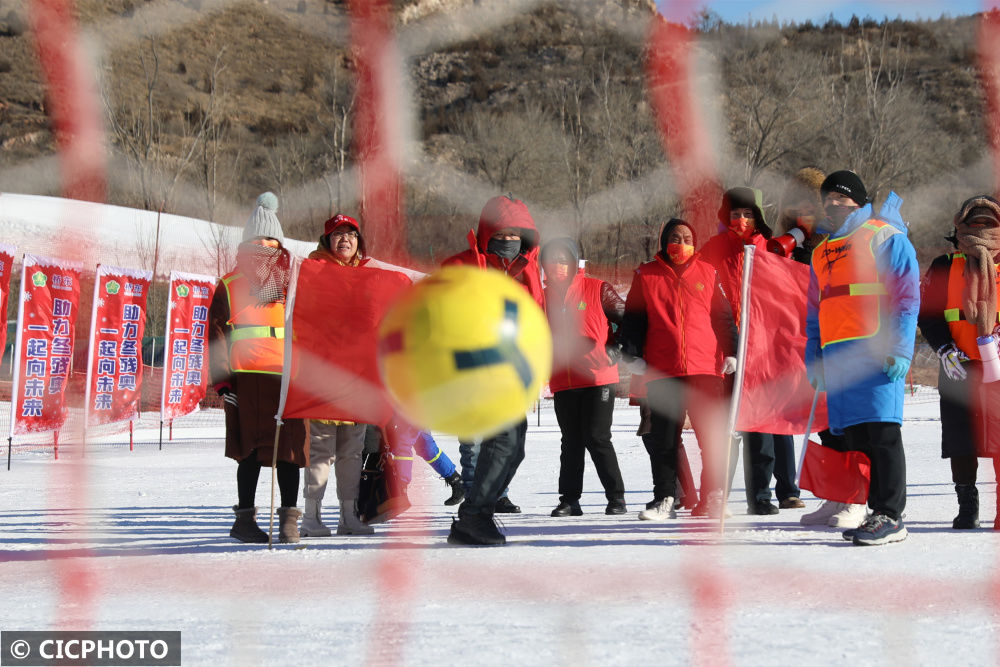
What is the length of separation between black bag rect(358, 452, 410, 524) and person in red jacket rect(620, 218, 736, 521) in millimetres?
1097

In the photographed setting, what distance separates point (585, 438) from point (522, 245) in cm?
149

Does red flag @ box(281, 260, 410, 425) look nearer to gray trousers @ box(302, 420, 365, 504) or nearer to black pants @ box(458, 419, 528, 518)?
gray trousers @ box(302, 420, 365, 504)

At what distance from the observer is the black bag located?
14.8 ft

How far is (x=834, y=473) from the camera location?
443 centimetres

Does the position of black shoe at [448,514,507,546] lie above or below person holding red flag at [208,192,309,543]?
below

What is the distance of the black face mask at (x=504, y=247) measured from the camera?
3.98 metres

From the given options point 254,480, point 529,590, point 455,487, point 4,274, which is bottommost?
point 529,590

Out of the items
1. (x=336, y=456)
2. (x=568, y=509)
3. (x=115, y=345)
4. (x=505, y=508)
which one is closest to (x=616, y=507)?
(x=568, y=509)

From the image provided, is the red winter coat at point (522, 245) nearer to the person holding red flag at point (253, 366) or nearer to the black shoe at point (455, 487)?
the person holding red flag at point (253, 366)

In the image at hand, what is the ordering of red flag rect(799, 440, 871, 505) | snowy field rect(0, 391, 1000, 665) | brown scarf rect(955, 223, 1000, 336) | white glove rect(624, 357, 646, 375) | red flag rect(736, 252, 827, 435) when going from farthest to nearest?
1. white glove rect(624, 357, 646, 375)
2. red flag rect(736, 252, 827, 435)
3. red flag rect(799, 440, 871, 505)
4. brown scarf rect(955, 223, 1000, 336)
5. snowy field rect(0, 391, 1000, 665)

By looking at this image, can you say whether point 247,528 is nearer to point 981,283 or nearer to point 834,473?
point 834,473

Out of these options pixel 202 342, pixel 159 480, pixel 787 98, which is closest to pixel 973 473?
pixel 787 98

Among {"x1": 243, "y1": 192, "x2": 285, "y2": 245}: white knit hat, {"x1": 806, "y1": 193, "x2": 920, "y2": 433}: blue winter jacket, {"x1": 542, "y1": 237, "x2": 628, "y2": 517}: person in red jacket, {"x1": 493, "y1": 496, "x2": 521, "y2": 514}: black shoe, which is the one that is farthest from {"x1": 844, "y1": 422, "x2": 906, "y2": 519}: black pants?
{"x1": 243, "y1": 192, "x2": 285, "y2": 245}: white knit hat

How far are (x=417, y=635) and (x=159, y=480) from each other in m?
5.22
